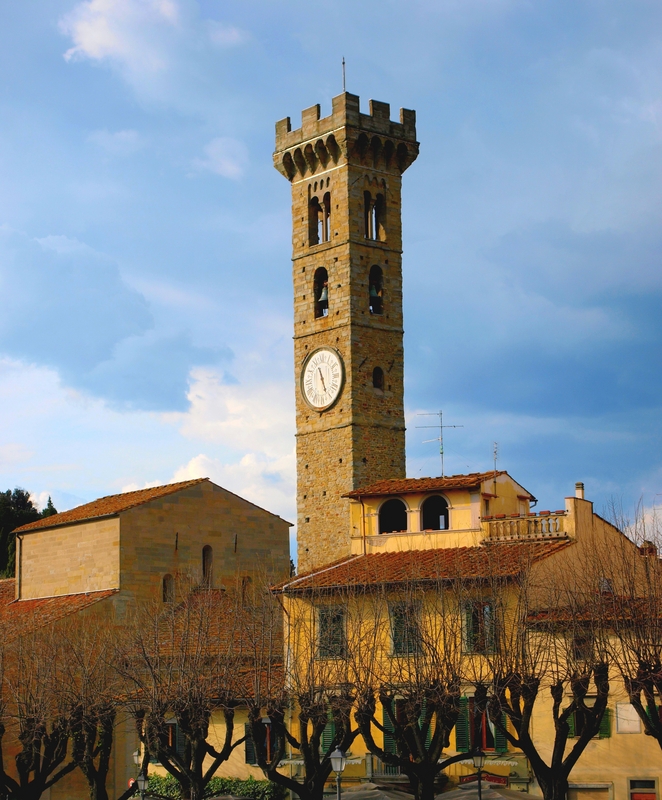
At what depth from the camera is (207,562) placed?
45875mm

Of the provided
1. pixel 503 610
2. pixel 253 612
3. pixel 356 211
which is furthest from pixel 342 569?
pixel 356 211

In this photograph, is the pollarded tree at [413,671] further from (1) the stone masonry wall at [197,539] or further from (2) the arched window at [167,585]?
(2) the arched window at [167,585]

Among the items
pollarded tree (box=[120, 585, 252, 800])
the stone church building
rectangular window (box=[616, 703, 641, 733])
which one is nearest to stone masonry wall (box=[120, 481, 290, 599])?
the stone church building

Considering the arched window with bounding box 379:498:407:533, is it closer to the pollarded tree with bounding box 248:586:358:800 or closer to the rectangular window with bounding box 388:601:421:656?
the pollarded tree with bounding box 248:586:358:800

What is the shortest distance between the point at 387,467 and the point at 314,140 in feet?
40.1

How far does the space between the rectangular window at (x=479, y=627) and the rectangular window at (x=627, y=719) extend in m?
3.28

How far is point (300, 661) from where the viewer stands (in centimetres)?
3234

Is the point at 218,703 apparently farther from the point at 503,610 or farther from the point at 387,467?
the point at 387,467

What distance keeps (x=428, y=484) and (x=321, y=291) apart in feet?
40.4

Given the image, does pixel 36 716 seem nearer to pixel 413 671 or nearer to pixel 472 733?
pixel 413 671

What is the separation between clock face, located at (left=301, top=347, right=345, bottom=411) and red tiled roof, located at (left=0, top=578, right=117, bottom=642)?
32.7 ft

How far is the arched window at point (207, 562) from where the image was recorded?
45625mm

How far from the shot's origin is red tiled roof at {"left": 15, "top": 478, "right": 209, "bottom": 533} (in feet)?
146

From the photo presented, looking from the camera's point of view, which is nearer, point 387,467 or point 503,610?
point 503,610
